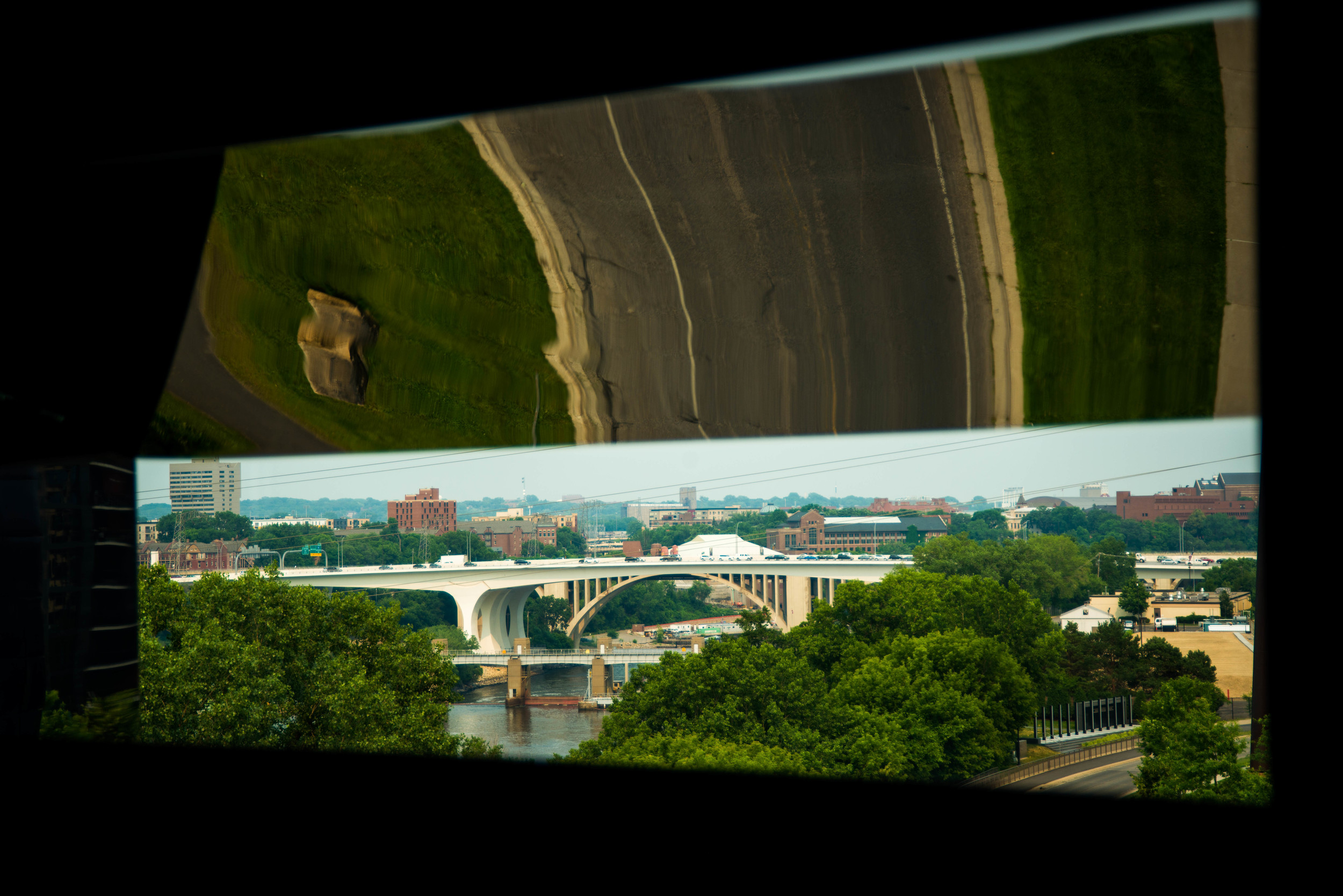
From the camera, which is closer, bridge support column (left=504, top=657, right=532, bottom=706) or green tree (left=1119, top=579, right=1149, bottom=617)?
green tree (left=1119, top=579, right=1149, bottom=617)

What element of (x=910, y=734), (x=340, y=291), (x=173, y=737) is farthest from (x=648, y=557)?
(x=340, y=291)

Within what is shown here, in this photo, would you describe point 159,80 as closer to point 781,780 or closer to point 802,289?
point 802,289

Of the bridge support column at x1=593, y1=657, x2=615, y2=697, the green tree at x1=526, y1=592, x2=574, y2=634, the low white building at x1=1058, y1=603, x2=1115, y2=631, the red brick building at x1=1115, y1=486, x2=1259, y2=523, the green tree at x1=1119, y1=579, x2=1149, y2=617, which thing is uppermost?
the red brick building at x1=1115, y1=486, x2=1259, y2=523

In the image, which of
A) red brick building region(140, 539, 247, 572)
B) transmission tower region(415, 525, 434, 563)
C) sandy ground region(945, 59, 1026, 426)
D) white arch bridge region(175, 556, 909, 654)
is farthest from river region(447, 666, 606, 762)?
sandy ground region(945, 59, 1026, 426)

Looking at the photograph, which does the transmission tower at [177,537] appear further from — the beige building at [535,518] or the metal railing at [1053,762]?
the beige building at [535,518]

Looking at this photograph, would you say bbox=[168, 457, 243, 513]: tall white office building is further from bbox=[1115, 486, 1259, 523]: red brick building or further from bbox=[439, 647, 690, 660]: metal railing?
bbox=[1115, 486, 1259, 523]: red brick building

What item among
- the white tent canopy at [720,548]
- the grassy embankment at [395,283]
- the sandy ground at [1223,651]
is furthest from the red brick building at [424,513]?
the grassy embankment at [395,283]
